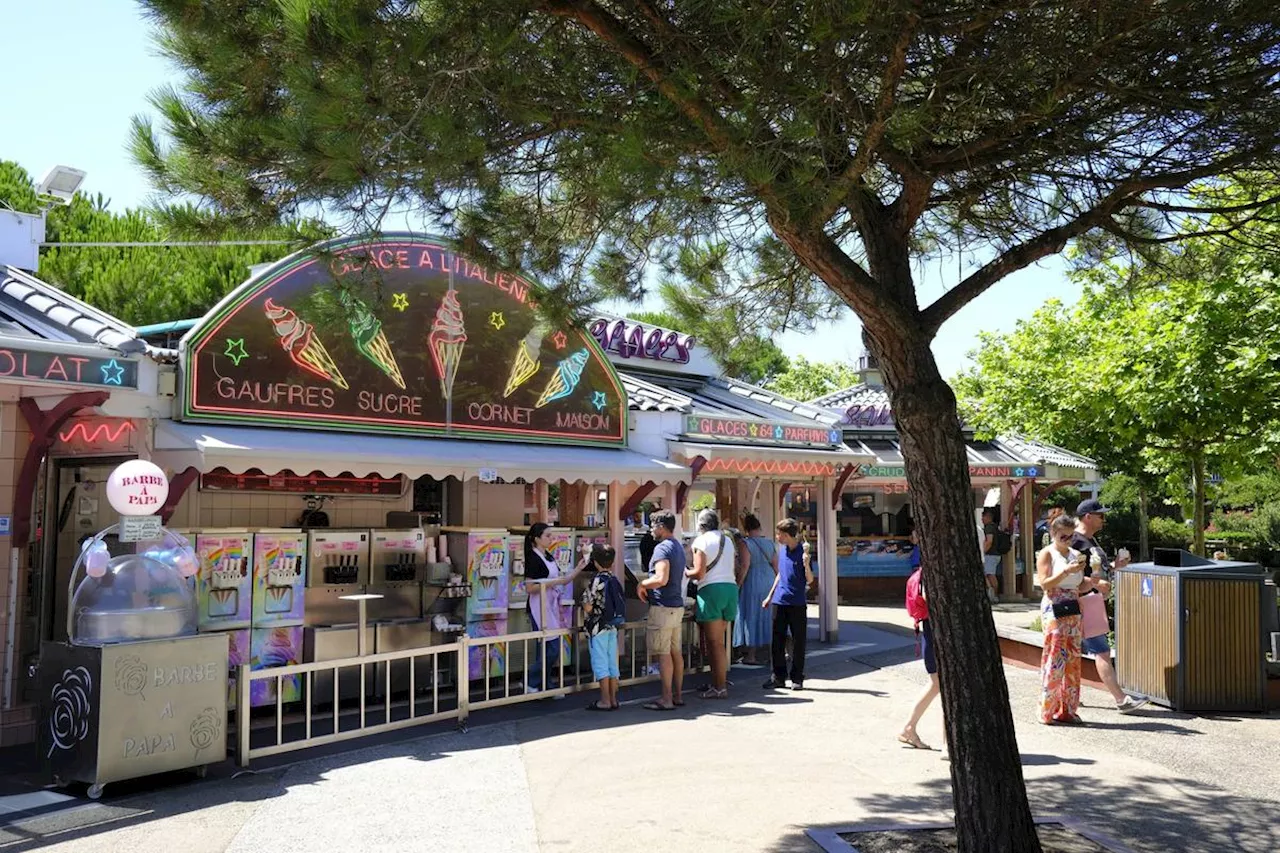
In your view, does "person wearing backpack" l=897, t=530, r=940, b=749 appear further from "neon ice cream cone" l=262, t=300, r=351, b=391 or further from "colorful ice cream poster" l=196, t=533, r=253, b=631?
"neon ice cream cone" l=262, t=300, r=351, b=391

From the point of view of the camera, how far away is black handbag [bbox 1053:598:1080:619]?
30.3ft

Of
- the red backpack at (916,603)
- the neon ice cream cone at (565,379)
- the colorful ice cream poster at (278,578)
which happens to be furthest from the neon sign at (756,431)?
the colorful ice cream poster at (278,578)


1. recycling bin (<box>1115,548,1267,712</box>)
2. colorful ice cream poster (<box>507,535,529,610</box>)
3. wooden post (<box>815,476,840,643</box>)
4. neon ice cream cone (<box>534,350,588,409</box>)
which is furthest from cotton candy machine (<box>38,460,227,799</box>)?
wooden post (<box>815,476,840,643</box>)

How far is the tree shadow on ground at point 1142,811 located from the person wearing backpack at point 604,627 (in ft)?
10.8

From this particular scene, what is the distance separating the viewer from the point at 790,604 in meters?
10.7

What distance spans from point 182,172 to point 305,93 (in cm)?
133

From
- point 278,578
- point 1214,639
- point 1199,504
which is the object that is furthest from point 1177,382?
point 278,578

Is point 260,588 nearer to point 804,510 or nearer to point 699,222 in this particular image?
point 699,222

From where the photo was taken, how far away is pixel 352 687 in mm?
10102

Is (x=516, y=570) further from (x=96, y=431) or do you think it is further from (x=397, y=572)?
(x=96, y=431)

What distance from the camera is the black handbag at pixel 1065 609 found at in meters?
9.24

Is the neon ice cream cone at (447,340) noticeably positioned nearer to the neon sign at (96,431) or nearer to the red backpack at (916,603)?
the neon sign at (96,431)

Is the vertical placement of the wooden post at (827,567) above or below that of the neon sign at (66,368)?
below

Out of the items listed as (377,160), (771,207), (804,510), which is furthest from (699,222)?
(804,510)
